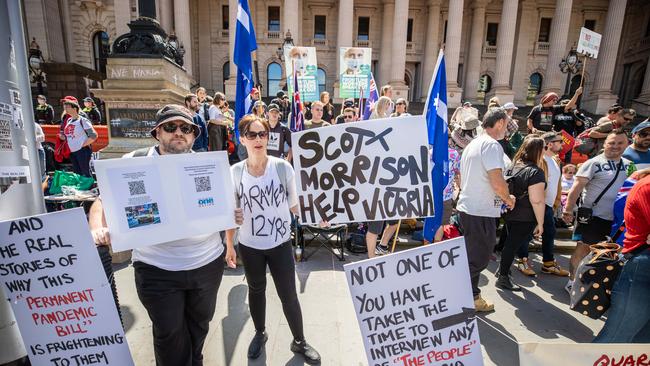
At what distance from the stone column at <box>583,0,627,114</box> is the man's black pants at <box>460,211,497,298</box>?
2848 centimetres

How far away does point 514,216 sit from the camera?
3920 mm

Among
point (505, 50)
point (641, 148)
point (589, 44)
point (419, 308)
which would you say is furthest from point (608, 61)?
point (419, 308)

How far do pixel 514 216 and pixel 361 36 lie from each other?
1082 inches

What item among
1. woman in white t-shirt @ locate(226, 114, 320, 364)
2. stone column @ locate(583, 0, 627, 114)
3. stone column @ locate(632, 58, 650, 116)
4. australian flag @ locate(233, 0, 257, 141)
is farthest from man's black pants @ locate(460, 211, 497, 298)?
stone column @ locate(632, 58, 650, 116)

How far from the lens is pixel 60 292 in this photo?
1.82m

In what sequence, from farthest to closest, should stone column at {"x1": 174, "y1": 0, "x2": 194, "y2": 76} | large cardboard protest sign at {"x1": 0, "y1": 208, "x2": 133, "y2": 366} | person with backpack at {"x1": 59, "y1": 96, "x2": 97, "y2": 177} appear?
stone column at {"x1": 174, "y1": 0, "x2": 194, "y2": 76} → person with backpack at {"x1": 59, "y1": 96, "x2": 97, "y2": 177} → large cardboard protest sign at {"x1": 0, "y1": 208, "x2": 133, "y2": 366}

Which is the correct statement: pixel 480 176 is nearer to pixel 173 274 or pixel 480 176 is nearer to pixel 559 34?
pixel 173 274

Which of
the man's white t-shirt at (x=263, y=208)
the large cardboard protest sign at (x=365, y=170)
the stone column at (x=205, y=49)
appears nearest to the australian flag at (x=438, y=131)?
the large cardboard protest sign at (x=365, y=170)

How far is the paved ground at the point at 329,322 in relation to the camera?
2.85 metres

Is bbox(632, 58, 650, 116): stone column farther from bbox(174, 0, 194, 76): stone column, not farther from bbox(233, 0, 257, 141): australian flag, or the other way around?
bbox(174, 0, 194, 76): stone column

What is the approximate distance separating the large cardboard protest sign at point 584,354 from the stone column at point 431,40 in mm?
26350

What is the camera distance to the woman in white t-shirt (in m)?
2.47

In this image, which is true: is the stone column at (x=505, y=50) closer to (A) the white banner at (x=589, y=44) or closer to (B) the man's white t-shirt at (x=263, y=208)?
(A) the white banner at (x=589, y=44)

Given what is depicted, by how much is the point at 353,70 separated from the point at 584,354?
32.7ft
